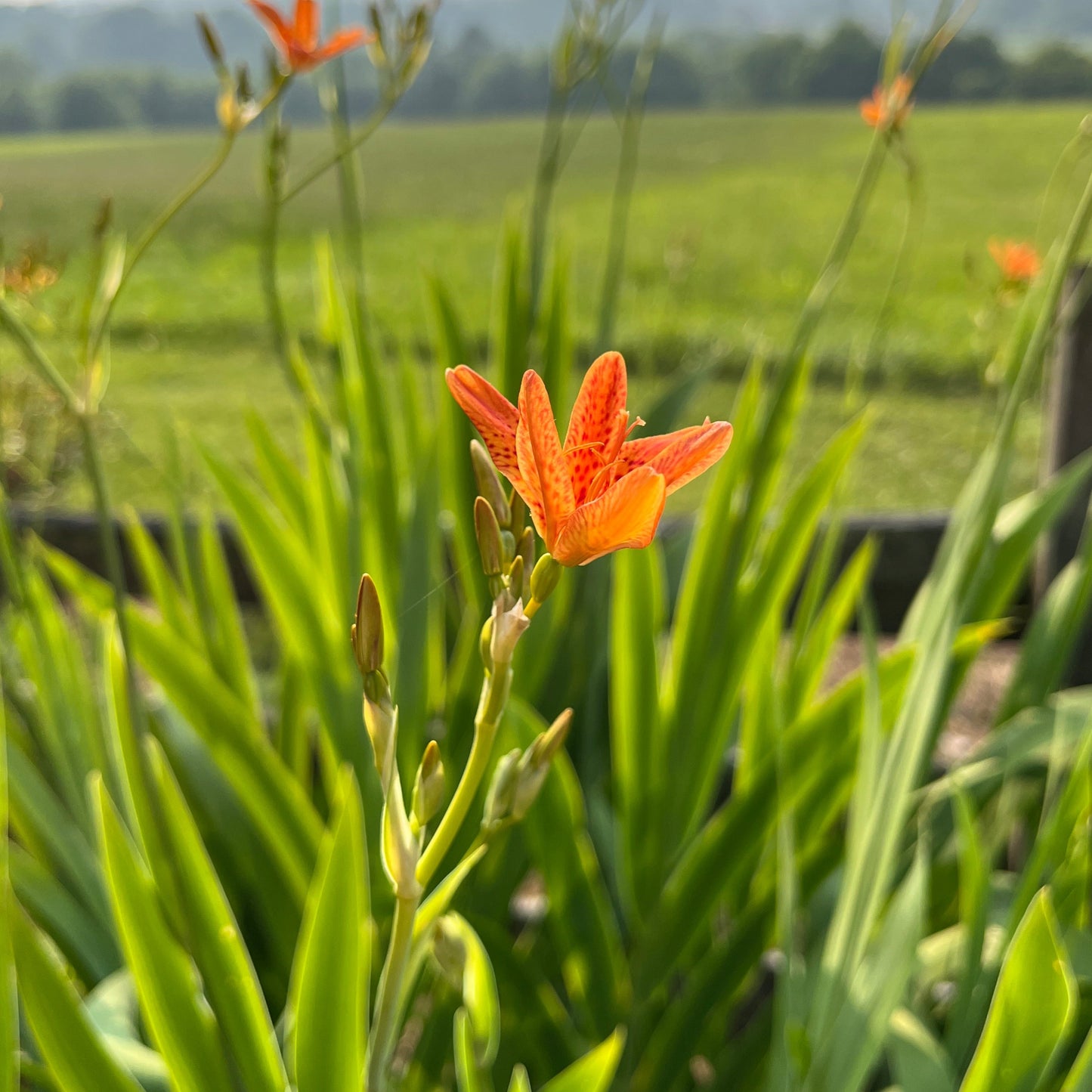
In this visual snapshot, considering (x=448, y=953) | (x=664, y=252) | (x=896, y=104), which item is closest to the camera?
(x=448, y=953)

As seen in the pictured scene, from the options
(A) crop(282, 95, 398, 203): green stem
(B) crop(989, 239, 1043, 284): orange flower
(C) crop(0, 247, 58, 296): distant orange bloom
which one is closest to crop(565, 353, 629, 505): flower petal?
(A) crop(282, 95, 398, 203): green stem

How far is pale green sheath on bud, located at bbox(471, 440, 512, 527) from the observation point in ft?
0.70

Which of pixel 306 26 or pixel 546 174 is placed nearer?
pixel 306 26

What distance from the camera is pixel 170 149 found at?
40.9 feet

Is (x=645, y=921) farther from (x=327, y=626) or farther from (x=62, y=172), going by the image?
(x=62, y=172)

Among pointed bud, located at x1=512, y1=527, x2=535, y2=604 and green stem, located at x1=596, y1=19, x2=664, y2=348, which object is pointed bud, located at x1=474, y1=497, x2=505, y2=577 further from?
green stem, located at x1=596, y1=19, x2=664, y2=348

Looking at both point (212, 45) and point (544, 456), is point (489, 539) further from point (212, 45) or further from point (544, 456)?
point (212, 45)

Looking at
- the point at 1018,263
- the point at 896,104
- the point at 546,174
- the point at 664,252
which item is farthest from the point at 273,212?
the point at 664,252

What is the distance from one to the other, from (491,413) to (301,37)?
0.32m

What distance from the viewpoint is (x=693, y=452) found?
0.66 ft

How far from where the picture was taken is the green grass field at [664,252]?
7.30 ft

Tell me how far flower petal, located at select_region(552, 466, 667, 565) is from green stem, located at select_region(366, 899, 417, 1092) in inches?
3.7

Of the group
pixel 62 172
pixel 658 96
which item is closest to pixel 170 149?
pixel 62 172

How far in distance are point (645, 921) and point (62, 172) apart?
1069 centimetres
